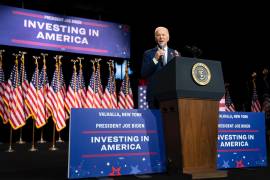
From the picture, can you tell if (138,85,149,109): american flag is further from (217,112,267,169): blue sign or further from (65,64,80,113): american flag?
(217,112,267,169): blue sign

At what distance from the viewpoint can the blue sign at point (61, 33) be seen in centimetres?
683

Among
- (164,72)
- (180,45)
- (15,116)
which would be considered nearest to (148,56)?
(164,72)

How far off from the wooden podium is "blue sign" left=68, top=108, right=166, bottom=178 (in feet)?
0.47

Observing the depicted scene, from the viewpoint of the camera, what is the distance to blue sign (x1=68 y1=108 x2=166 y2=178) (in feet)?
Result: 7.08

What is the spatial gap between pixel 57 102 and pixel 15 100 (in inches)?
34.5

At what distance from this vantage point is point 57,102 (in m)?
6.80

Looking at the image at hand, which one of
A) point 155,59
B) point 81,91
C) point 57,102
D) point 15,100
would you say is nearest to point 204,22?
point 81,91

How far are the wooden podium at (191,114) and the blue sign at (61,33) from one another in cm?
535

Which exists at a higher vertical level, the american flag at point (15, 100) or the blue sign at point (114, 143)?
the american flag at point (15, 100)

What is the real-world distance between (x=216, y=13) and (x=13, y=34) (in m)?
4.64

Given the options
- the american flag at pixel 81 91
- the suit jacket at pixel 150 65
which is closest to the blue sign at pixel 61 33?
the american flag at pixel 81 91

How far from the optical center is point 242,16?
7078 millimetres

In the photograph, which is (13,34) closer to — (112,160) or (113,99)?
(113,99)

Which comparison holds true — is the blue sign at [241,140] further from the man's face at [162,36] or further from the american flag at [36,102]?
the american flag at [36,102]
